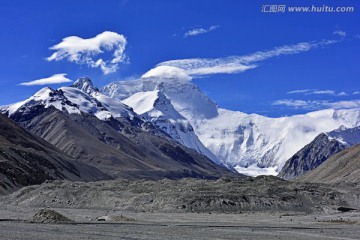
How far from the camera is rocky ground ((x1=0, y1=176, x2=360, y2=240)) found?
70.9 metres

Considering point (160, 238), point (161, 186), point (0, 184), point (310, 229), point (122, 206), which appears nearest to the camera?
point (160, 238)

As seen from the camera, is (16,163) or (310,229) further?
(16,163)

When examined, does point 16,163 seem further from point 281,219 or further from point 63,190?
point 281,219

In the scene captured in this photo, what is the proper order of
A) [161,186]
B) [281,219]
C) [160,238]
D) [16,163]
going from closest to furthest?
[160,238] < [281,219] < [161,186] < [16,163]

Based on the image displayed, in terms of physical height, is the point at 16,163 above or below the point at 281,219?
above

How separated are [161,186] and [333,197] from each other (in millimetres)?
32732

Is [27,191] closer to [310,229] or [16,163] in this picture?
[16,163]

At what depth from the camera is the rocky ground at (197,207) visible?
70.9m

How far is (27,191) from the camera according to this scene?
4911 inches

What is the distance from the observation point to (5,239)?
4566 centimetres

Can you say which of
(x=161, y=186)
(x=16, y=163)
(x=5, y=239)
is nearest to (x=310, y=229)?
(x=5, y=239)

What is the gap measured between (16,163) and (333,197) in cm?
10115

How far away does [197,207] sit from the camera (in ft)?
332

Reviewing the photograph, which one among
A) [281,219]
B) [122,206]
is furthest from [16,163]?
[281,219]
